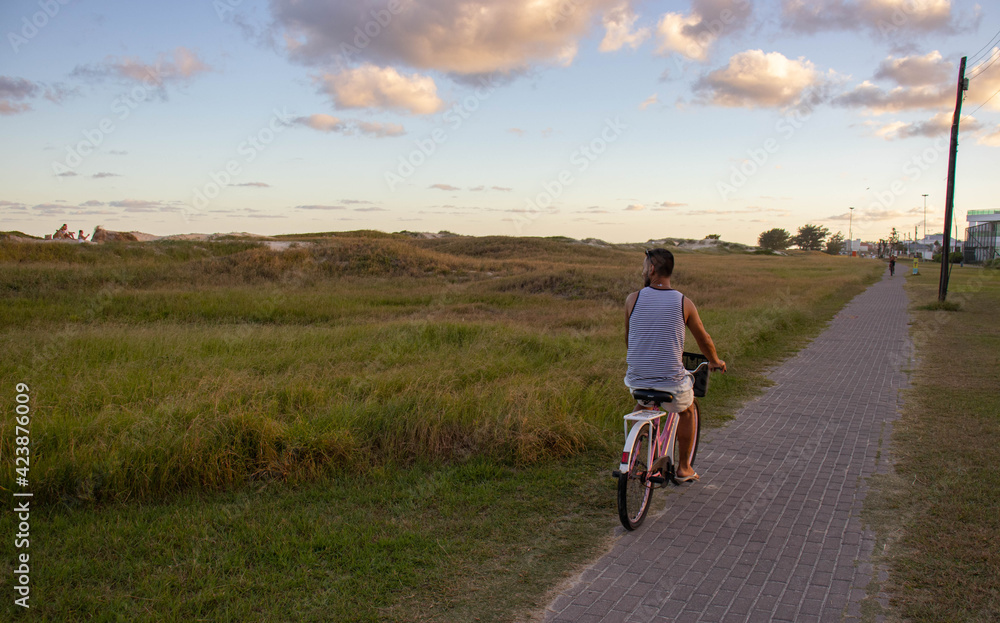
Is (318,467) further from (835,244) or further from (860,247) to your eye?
(860,247)

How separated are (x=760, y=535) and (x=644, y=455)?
93 cm

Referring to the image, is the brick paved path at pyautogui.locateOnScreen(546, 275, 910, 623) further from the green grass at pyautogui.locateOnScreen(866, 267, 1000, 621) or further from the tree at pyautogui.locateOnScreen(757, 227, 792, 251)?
the tree at pyautogui.locateOnScreen(757, 227, 792, 251)

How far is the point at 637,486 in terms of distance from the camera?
475 cm

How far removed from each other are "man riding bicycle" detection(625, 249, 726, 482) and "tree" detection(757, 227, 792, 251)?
149 metres

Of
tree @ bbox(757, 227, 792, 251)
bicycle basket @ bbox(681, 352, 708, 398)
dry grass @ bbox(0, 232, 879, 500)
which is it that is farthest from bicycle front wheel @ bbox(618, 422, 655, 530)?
tree @ bbox(757, 227, 792, 251)

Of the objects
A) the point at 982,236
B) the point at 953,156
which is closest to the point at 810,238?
the point at 982,236

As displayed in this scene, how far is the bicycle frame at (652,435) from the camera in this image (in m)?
4.39

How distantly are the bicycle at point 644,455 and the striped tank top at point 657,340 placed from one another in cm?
11

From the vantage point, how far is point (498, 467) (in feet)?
18.8

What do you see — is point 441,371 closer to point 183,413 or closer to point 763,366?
point 183,413

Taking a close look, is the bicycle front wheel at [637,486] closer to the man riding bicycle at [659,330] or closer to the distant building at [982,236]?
the man riding bicycle at [659,330]

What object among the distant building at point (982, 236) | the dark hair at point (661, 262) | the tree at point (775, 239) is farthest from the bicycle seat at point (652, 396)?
the tree at point (775, 239)

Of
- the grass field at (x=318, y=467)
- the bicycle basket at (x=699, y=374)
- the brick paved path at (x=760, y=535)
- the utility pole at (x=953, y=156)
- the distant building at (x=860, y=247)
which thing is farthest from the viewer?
the distant building at (x=860, y=247)

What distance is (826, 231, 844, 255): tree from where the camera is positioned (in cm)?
15362
